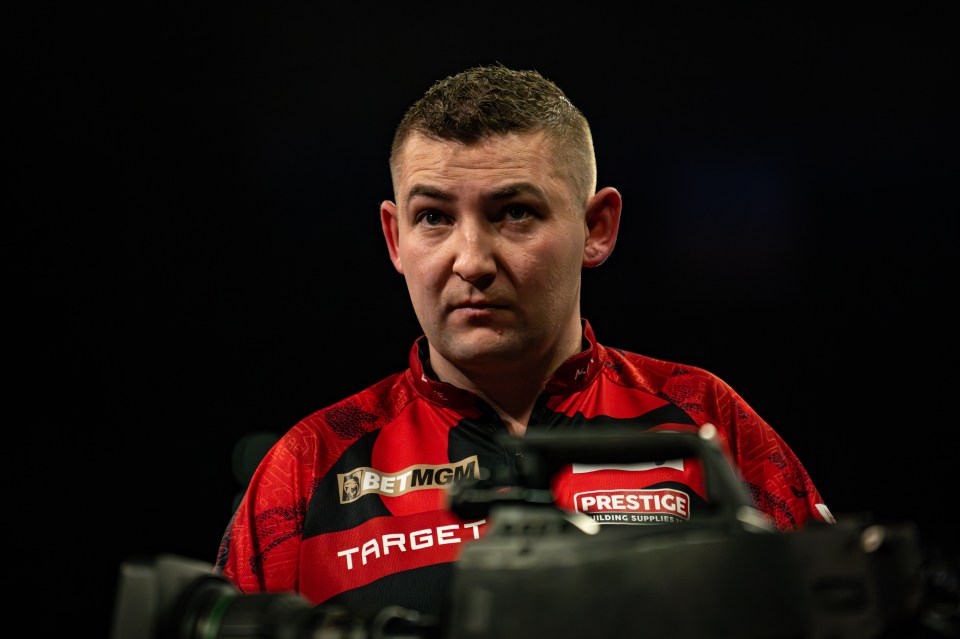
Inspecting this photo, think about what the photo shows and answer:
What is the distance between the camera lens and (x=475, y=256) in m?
1.17

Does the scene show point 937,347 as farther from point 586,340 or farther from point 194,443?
point 194,443

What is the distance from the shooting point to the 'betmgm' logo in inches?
49.2

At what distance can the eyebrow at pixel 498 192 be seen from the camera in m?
1.19

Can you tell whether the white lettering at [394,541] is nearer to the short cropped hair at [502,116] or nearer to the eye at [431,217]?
the eye at [431,217]

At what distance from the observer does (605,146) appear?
2381 mm

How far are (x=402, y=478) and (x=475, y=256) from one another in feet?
1.12

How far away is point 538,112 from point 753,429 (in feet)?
1.85

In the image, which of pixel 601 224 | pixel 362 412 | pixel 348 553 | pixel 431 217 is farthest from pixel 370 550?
pixel 601 224

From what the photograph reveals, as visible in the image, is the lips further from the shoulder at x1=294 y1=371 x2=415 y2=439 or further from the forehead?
the shoulder at x1=294 y1=371 x2=415 y2=439

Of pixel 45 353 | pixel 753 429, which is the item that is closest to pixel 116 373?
pixel 45 353

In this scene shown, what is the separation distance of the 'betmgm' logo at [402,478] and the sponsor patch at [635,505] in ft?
0.54

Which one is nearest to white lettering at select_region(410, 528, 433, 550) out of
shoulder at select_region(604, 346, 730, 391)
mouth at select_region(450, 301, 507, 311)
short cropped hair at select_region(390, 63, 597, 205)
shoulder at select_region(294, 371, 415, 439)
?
shoulder at select_region(294, 371, 415, 439)

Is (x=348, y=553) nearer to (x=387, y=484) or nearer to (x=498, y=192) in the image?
(x=387, y=484)

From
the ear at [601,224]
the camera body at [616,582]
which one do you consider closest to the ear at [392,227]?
the ear at [601,224]
